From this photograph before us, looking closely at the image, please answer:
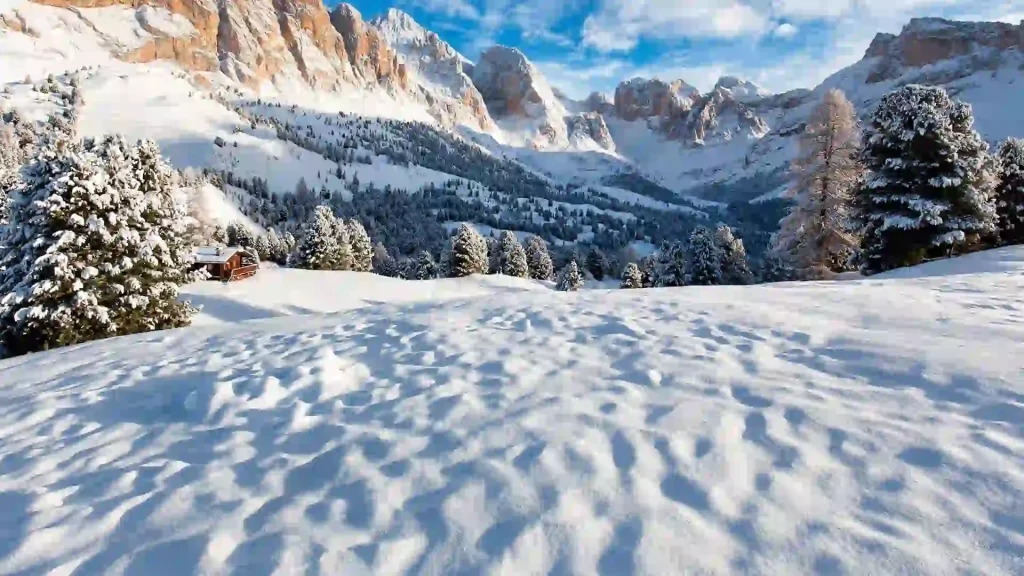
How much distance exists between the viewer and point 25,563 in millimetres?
3543

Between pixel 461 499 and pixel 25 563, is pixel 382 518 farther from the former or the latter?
pixel 25 563

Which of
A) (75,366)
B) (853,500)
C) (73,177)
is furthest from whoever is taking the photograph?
(73,177)

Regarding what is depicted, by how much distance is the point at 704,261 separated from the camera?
41969mm

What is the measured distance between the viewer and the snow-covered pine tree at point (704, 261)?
41.6 metres

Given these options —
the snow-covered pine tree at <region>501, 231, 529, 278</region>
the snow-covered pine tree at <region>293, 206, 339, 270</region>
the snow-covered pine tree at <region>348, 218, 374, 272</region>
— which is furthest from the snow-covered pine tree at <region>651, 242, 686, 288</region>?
the snow-covered pine tree at <region>348, 218, 374, 272</region>

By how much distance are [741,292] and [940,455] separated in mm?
7565

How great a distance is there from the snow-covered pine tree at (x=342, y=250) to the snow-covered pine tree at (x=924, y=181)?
46.1m

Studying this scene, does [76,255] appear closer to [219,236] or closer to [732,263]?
[732,263]

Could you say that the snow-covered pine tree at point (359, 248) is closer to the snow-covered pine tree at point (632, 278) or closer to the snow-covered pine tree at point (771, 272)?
the snow-covered pine tree at point (632, 278)

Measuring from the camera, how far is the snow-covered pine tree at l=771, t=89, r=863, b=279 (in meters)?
22.4

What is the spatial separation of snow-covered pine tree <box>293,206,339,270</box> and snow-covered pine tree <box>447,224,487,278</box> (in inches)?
482

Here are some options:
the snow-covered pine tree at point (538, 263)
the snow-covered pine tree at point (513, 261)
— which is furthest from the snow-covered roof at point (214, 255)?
the snow-covered pine tree at point (538, 263)

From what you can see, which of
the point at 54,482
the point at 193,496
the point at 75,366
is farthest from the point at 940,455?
the point at 75,366

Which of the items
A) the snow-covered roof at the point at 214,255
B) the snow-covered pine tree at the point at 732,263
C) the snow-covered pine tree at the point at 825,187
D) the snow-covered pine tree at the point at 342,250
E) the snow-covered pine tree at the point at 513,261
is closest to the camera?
the snow-covered pine tree at the point at 825,187
